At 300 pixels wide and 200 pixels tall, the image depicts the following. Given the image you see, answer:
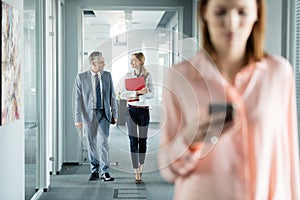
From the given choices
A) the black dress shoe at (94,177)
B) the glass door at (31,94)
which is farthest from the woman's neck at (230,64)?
the black dress shoe at (94,177)

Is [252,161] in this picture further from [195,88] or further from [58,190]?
[58,190]

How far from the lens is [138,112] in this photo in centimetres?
111

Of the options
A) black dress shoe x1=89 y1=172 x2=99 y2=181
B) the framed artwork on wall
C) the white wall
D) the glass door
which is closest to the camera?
the framed artwork on wall

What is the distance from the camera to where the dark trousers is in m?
1.08

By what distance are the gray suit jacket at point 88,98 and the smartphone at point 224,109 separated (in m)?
0.26

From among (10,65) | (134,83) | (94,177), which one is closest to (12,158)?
(10,65)

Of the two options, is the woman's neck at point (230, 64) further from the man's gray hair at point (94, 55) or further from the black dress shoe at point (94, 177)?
the black dress shoe at point (94, 177)

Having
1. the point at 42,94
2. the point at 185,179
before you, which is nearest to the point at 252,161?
the point at 185,179

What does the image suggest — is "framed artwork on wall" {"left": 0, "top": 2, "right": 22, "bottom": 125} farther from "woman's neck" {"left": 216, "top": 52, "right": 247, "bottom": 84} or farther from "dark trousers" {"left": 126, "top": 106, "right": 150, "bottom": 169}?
"woman's neck" {"left": 216, "top": 52, "right": 247, "bottom": 84}

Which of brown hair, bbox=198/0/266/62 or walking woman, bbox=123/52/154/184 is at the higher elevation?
brown hair, bbox=198/0/266/62

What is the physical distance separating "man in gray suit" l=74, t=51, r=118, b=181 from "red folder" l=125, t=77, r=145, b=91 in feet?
0.12

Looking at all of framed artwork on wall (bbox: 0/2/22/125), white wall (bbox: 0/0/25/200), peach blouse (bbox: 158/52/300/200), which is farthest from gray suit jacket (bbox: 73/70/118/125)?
white wall (bbox: 0/0/25/200)

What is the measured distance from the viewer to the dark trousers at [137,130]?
1077mm

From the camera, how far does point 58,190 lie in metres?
4.41
